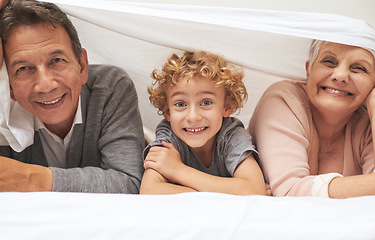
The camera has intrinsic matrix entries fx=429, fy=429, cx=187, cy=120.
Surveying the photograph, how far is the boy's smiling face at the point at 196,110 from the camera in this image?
130 centimetres

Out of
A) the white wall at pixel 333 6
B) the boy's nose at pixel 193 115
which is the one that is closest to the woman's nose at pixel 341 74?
the boy's nose at pixel 193 115

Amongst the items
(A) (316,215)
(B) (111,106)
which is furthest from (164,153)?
(A) (316,215)

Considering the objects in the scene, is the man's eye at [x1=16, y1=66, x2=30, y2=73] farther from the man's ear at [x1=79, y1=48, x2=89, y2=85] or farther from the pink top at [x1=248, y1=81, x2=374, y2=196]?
the pink top at [x1=248, y1=81, x2=374, y2=196]

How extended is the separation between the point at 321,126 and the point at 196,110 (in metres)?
0.43

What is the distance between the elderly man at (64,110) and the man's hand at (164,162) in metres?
0.08

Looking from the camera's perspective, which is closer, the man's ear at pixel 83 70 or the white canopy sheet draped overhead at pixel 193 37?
the white canopy sheet draped overhead at pixel 193 37

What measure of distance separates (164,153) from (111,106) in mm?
267

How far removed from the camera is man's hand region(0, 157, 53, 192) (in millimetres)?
1098

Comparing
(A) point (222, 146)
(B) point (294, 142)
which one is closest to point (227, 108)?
(A) point (222, 146)

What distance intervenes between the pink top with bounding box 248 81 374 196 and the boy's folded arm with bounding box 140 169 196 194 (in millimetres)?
265

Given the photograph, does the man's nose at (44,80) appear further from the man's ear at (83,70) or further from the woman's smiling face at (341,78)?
the woman's smiling face at (341,78)

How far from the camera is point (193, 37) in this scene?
4.57ft

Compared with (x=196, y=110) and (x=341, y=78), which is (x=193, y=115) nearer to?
(x=196, y=110)

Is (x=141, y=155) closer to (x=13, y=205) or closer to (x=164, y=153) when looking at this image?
(x=164, y=153)
